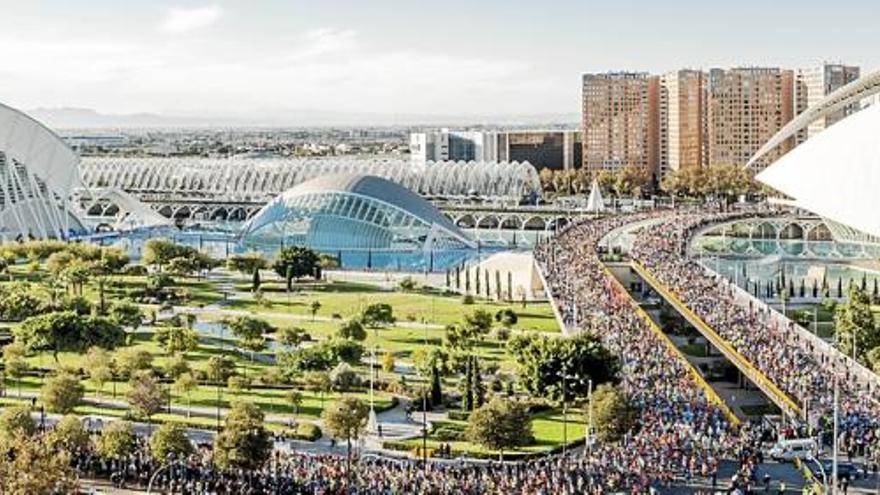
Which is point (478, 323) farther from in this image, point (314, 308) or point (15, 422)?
point (15, 422)

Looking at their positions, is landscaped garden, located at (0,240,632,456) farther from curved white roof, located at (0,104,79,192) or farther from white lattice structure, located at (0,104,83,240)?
curved white roof, located at (0,104,79,192)

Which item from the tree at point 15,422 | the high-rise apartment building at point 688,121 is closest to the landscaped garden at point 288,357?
the tree at point 15,422

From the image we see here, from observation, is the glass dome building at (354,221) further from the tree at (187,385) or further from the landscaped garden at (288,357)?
the tree at (187,385)

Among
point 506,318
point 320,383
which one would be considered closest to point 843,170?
point 506,318

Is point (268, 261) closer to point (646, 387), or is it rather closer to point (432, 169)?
point (646, 387)

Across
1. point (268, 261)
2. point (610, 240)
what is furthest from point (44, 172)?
point (610, 240)

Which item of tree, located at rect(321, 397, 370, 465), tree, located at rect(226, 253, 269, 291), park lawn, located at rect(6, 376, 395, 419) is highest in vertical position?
tree, located at rect(226, 253, 269, 291)

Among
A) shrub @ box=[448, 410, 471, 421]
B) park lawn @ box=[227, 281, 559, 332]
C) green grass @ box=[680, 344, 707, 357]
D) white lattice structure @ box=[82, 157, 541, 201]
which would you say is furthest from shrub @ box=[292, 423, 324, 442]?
white lattice structure @ box=[82, 157, 541, 201]
